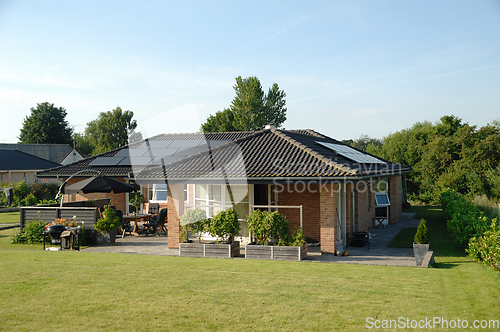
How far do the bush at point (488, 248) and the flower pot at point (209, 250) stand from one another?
7.02 m

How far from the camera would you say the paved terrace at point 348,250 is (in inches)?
442

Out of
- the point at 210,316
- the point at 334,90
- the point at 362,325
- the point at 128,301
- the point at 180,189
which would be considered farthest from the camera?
the point at 334,90

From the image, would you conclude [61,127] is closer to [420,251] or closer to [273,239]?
[273,239]

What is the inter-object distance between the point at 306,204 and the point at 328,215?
1.74 metres

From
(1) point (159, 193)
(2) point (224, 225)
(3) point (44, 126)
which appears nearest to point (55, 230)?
(2) point (224, 225)

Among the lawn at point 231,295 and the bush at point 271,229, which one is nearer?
the lawn at point 231,295

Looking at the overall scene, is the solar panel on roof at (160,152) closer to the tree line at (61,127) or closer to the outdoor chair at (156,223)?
the outdoor chair at (156,223)

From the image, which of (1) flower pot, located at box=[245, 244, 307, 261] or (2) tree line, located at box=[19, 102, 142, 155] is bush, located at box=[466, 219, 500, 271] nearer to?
(1) flower pot, located at box=[245, 244, 307, 261]

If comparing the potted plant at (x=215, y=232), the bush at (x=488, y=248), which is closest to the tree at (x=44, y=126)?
the potted plant at (x=215, y=232)

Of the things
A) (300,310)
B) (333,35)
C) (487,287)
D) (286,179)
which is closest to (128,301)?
(300,310)

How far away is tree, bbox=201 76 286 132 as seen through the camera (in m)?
64.8

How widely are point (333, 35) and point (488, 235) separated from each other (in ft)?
34.5

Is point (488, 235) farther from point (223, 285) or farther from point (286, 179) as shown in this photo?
point (223, 285)

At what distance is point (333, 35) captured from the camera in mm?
16812
